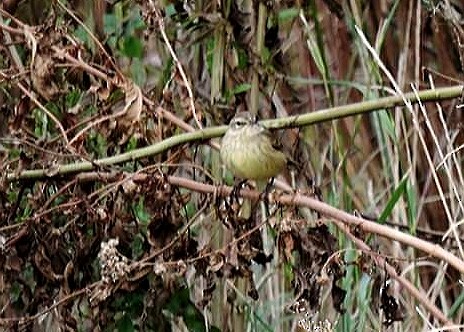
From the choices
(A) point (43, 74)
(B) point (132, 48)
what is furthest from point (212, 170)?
(A) point (43, 74)

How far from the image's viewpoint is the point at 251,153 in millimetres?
2688

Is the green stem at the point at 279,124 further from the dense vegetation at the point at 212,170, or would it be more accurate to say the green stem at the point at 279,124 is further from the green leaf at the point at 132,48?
the green leaf at the point at 132,48

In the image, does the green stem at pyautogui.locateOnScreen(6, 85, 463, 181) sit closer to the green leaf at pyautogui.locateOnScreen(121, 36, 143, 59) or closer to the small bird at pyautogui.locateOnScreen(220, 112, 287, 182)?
the small bird at pyautogui.locateOnScreen(220, 112, 287, 182)

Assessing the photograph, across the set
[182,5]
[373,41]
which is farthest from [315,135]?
[182,5]

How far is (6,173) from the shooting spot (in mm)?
2535

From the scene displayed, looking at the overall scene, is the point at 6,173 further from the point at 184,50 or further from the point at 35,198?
the point at 184,50

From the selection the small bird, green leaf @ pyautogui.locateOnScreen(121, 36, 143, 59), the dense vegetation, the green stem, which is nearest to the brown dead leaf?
the dense vegetation

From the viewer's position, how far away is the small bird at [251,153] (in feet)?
8.81

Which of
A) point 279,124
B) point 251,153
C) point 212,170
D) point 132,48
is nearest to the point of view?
point 279,124

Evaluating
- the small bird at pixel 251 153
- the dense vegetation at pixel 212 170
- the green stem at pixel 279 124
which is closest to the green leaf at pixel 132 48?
the dense vegetation at pixel 212 170

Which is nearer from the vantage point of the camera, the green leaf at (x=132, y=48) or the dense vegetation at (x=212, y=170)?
the dense vegetation at (x=212, y=170)

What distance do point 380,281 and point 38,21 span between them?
1.74 metres

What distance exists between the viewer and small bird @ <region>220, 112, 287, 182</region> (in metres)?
2.69

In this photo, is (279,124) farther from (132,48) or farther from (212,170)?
(212,170)
